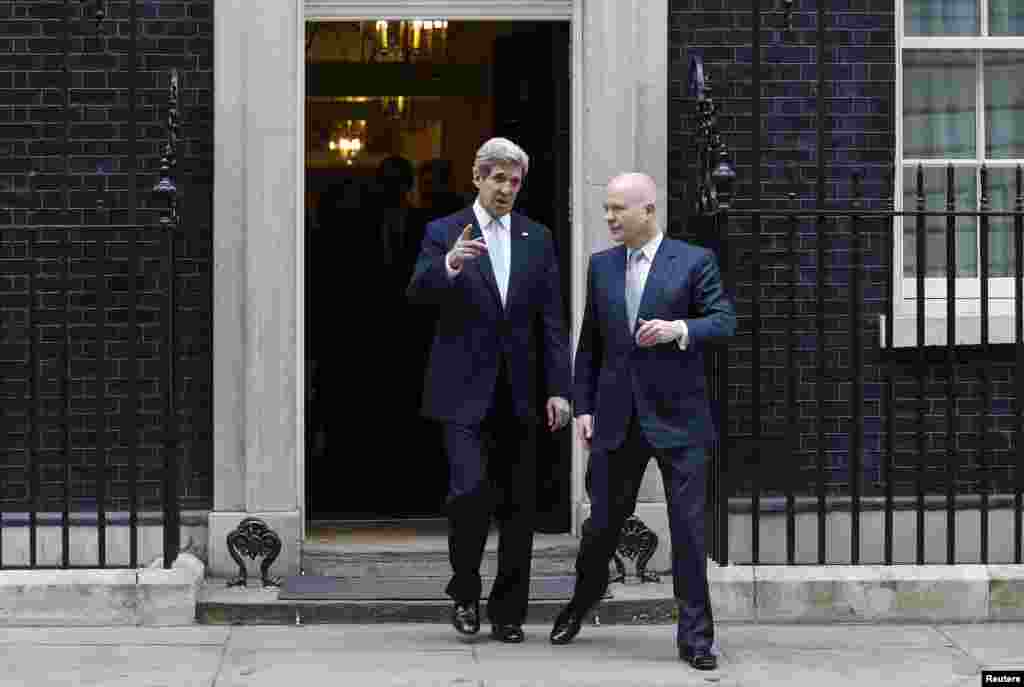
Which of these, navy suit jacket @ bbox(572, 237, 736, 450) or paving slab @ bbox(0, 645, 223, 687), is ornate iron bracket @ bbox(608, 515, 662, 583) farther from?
paving slab @ bbox(0, 645, 223, 687)

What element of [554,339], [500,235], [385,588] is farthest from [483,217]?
[385,588]

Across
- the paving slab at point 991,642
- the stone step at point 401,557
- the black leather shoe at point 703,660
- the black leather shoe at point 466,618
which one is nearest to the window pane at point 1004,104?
the paving slab at point 991,642

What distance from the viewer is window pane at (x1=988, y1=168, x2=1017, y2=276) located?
10.6 meters

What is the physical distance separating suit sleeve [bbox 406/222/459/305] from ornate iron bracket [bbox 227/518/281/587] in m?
1.55

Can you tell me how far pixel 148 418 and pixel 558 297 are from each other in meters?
2.25

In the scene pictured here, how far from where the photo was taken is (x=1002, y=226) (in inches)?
420

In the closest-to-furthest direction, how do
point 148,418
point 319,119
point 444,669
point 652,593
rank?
point 444,669
point 652,593
point 148,418
point 319,119

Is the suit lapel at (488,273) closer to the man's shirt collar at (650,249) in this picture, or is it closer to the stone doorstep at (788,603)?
the man's shirt collar at (650,249)

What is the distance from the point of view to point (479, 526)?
8.53 metres

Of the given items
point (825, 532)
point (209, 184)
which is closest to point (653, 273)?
point (825, 532)

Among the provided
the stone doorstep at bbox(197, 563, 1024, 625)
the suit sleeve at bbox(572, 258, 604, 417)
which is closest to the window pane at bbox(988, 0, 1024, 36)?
the stone doorstep at bbox(197, 563, 1024, 625)

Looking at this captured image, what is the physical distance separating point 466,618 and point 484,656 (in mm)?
246

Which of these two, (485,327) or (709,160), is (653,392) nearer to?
(485,327)

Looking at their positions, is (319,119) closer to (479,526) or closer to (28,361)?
(28,361)
